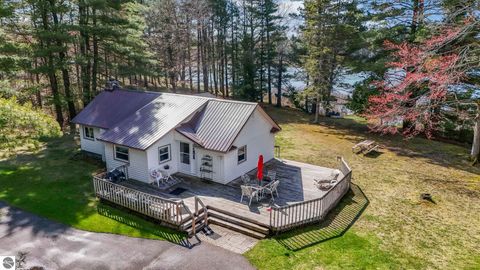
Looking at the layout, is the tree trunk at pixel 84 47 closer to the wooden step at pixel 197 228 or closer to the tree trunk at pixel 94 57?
the tree trunk at pixel 94 57

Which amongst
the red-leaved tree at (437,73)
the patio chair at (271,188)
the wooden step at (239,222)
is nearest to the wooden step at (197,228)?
the wooden step at (239,222)

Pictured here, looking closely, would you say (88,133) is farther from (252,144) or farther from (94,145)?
(252,144)

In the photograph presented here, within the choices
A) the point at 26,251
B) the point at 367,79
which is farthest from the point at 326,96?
the point at 26,251

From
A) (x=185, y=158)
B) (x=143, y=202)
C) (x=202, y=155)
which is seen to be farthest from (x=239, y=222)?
(x=185, y=158)

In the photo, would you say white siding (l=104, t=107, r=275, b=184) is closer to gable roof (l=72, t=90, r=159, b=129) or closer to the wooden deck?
the wooden deck

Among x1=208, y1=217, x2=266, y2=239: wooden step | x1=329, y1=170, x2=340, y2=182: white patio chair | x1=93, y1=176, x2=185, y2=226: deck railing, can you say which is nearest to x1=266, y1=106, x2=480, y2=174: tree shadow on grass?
x1=329, y1=170, x2=340, y2=182: white patio chair

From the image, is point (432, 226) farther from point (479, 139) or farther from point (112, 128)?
point (112, 128)
